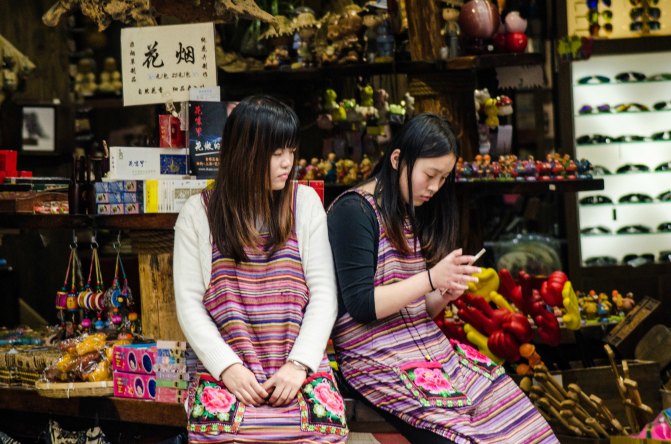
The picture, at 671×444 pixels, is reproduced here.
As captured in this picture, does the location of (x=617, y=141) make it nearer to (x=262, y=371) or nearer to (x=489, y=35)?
(x=489, y=35)

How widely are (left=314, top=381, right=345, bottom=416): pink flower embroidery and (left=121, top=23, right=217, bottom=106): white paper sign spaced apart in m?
1.37

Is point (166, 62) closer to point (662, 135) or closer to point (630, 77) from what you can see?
point (630, 77)

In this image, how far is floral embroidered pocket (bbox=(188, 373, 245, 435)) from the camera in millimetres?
2721

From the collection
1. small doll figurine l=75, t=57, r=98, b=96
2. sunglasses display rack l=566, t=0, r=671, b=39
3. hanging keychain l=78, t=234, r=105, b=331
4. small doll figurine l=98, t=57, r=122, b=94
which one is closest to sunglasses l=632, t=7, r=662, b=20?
sunglasses display rack l=566, t=0, r=671, b=39

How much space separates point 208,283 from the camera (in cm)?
294

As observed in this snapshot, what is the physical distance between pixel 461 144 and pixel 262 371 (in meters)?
2.95

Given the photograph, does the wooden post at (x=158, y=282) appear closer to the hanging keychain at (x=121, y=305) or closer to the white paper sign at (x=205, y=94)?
the hanging keychain at (x=121, y=305)

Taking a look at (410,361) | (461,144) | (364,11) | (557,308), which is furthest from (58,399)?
(364,11)

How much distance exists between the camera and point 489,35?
5457 mm

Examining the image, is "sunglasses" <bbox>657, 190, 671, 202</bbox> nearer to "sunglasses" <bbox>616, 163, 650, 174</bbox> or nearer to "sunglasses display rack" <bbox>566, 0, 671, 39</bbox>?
"sunglasses" <bbox>616, 163, 650, 174</bbox>

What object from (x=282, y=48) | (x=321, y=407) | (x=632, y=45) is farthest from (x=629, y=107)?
(x=321, y=407)

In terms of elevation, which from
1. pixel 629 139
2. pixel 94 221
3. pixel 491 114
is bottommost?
pixel 94 221

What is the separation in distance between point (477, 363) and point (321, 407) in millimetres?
529

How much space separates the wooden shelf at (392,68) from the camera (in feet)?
17.4
